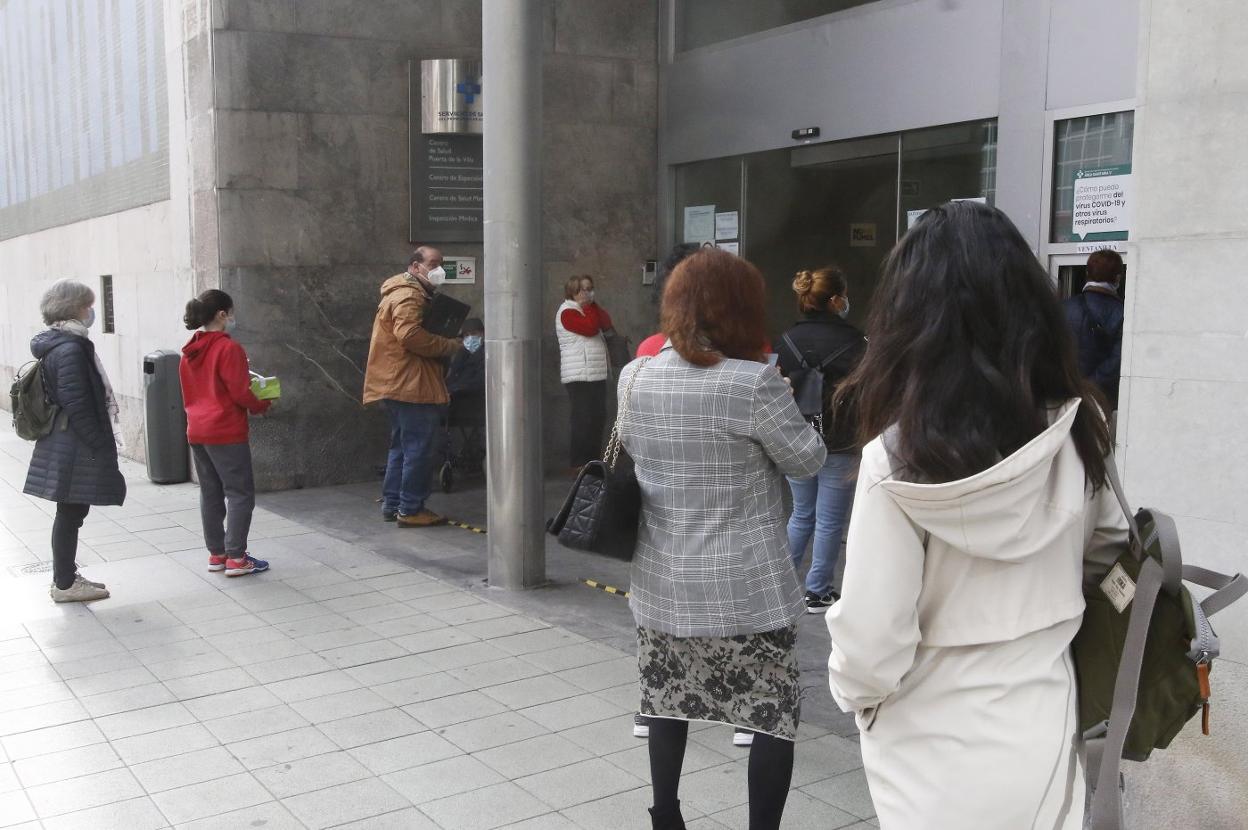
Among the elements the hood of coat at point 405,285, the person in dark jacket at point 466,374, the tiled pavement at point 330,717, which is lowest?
the tiled pavement at point 330,717

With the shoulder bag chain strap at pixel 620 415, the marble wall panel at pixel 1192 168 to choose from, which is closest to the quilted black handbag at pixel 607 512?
the shoulder bag chain strap at pixel 620 415

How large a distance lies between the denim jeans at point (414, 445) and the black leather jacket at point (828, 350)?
11.3 ft

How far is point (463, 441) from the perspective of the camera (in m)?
11.0

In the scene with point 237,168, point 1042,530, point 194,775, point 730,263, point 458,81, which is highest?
point 458,81

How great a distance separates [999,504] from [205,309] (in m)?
6.25

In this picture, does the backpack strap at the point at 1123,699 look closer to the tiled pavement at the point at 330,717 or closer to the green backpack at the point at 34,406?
the tiled pavement at the point at 330,717

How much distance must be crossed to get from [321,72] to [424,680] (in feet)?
21.7

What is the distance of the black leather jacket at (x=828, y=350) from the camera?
20.1 ft

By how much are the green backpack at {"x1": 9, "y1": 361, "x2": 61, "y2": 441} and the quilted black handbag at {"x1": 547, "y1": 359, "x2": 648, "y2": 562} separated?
4.23 meters

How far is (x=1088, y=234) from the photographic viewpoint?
297 inches

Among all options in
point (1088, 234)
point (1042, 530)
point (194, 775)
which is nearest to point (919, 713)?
point (1042, 530)

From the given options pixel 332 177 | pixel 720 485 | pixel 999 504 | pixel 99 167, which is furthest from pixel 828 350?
pixel 99 167

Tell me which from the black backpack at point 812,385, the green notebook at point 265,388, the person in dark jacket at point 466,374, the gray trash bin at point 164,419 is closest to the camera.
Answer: the black backpack at point 812,385

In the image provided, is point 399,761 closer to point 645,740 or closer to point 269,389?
point 645,740
